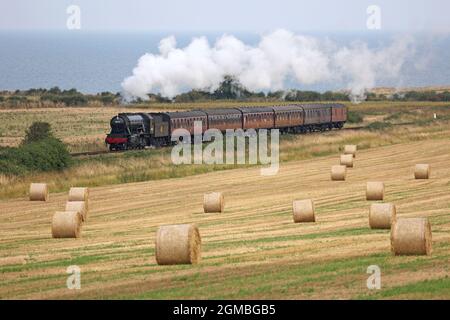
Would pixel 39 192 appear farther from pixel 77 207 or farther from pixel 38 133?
pixel 38 133

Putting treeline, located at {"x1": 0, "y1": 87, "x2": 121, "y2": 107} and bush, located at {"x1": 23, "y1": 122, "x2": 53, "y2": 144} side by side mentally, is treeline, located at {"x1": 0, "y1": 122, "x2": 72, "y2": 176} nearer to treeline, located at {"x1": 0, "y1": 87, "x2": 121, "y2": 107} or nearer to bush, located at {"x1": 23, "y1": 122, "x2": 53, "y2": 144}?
bush, located at {"x1": 23, "y1": 122, "x2": 53, "y2": 144}

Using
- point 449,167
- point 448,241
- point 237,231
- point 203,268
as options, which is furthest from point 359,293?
point 449,167

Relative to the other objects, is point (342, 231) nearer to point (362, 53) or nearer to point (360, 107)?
point (360, 107)

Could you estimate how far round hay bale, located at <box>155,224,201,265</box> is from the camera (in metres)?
22.9

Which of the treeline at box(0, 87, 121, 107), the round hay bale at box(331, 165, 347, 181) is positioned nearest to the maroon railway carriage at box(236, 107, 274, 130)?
the round hay bale at box(331, 165, 347, 181)

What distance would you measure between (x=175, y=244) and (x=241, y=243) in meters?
5.06

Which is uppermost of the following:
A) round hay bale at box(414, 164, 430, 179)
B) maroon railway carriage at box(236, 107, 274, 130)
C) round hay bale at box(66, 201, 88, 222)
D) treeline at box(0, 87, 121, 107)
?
round hay bale at box(66, 201, 88, 222)

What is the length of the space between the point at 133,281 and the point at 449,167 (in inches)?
1205

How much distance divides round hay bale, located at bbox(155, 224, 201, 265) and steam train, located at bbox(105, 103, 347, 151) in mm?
44783

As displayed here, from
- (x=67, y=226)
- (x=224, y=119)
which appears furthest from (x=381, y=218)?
Result: (x=224, y=119)

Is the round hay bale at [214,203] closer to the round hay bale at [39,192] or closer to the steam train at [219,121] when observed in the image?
the round hay bale at [39,192]

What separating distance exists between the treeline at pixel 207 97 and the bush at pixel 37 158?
2273 inches

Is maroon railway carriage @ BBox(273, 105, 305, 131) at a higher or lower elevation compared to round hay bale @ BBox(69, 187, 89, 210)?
lower

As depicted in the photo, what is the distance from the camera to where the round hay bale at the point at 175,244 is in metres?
22.9
